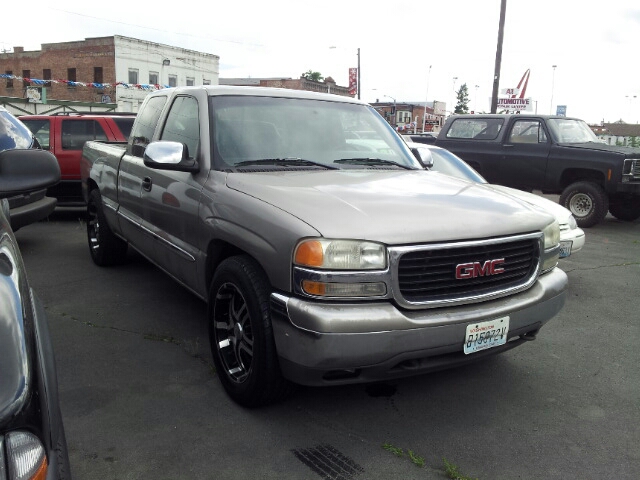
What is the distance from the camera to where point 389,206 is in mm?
2789

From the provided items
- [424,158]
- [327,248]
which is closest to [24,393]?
[327,248]

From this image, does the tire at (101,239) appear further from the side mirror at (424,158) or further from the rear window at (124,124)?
the rear window at (124,124)

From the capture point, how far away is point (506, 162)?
10.8 meters

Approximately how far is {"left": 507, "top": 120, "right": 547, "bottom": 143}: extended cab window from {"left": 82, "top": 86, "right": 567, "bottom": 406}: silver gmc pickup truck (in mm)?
7378

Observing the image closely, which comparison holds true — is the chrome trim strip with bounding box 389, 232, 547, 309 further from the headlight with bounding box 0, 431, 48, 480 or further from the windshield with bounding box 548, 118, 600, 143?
the windshield with bounding box 548, 118, 600, 143

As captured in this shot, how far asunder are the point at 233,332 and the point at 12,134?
6.40ft

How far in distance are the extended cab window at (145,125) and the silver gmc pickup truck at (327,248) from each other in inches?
17.2

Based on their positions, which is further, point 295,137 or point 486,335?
point 295,137

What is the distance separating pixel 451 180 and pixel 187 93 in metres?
2.03

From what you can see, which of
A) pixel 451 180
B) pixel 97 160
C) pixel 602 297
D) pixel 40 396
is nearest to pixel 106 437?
pixel 40 396

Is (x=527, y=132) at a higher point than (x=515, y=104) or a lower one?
lower

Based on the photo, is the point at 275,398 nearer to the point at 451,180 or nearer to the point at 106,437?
the point at 106,437

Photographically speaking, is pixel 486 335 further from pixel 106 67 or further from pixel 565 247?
pixel 106 67

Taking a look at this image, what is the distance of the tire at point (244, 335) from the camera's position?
2730 mm
